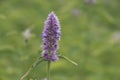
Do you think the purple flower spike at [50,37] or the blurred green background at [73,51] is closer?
the purple flower spike at [50,37]

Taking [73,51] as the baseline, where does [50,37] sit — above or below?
below

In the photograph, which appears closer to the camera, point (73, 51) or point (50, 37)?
point (50, 37)

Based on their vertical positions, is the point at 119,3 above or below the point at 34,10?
above

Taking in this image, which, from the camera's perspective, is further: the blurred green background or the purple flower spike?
the blurred green background

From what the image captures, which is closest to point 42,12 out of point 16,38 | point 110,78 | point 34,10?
point 34,10

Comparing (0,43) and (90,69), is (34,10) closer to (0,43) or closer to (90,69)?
(90,69)

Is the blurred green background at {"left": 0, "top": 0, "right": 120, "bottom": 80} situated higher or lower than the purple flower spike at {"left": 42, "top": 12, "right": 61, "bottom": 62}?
higher

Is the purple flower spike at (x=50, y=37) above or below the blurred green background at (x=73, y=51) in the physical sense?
below

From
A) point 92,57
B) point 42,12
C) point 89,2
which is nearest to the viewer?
point 89,2
